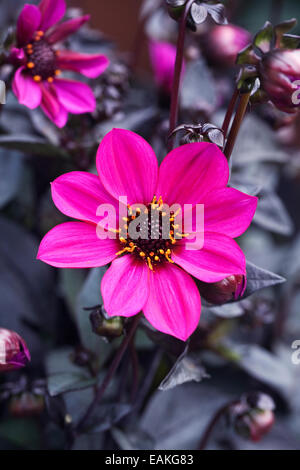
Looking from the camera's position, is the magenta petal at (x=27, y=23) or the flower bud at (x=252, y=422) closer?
the magenta petal at (x=27, y=23)

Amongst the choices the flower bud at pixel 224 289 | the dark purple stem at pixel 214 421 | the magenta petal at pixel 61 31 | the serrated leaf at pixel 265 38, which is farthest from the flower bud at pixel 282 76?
the dark purple stem at pixel 214 421

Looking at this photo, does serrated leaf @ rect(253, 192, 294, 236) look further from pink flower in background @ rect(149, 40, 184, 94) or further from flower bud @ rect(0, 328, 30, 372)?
flower bud @ rect(0, 328, 30, 372)

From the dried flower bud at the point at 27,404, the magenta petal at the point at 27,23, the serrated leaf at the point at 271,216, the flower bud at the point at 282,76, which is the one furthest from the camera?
the serrated leaf at the point at 271,216

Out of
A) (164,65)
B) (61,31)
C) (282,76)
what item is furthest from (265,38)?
(164,65)

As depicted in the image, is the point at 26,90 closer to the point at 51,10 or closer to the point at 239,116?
the point at 51,10

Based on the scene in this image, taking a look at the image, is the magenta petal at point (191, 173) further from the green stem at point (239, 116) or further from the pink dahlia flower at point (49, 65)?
the pink dahlia flower at point (49, 65)

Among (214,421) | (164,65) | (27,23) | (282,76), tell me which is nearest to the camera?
(282,76)

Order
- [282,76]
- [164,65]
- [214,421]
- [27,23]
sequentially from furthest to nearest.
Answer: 1. [164,65]
2. [214,421]
3. [27,23]
4. [282,76]
